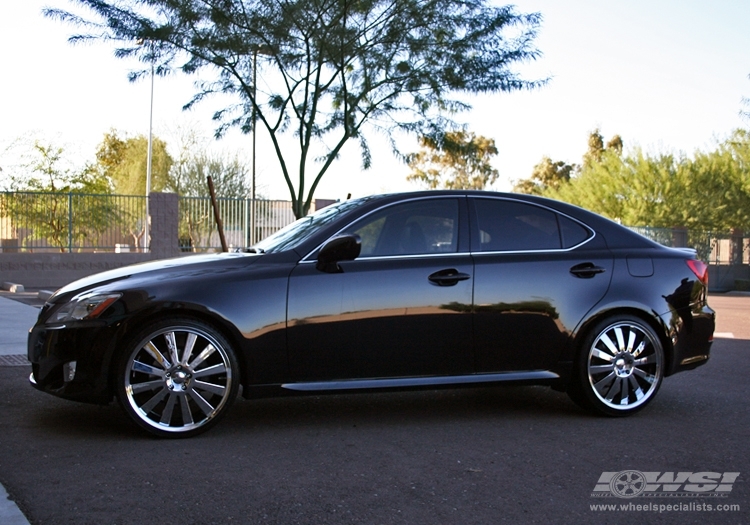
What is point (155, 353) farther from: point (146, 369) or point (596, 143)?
point (596, 143)

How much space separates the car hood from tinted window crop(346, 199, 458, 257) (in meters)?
0.75

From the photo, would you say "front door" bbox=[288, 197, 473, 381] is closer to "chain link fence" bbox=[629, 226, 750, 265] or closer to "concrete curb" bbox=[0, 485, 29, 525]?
"concrete curb" bbox=[0, 485, 29, 525]

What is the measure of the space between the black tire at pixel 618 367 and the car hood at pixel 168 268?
2374mm

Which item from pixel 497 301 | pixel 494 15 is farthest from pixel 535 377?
pixel 494 15

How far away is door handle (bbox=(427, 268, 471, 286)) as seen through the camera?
5.91m

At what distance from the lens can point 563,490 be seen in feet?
14.7

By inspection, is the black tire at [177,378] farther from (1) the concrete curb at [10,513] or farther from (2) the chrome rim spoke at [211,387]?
(1) the concrete curb at [10,513]

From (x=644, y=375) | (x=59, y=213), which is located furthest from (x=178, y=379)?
(x=59, y=213)

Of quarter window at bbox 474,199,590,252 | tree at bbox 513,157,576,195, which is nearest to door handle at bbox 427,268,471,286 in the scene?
quarter window at bbox 474,199,590,252

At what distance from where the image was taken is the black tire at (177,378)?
17.6 ft

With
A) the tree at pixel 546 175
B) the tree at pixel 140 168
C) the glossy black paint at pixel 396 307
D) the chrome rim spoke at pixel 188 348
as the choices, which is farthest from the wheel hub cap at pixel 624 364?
the tree at pixel 546 175

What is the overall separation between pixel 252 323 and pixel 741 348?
7.26 metres

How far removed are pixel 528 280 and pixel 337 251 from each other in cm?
135

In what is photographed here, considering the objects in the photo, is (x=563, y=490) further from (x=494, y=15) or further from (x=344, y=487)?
(x=494, y=15)
